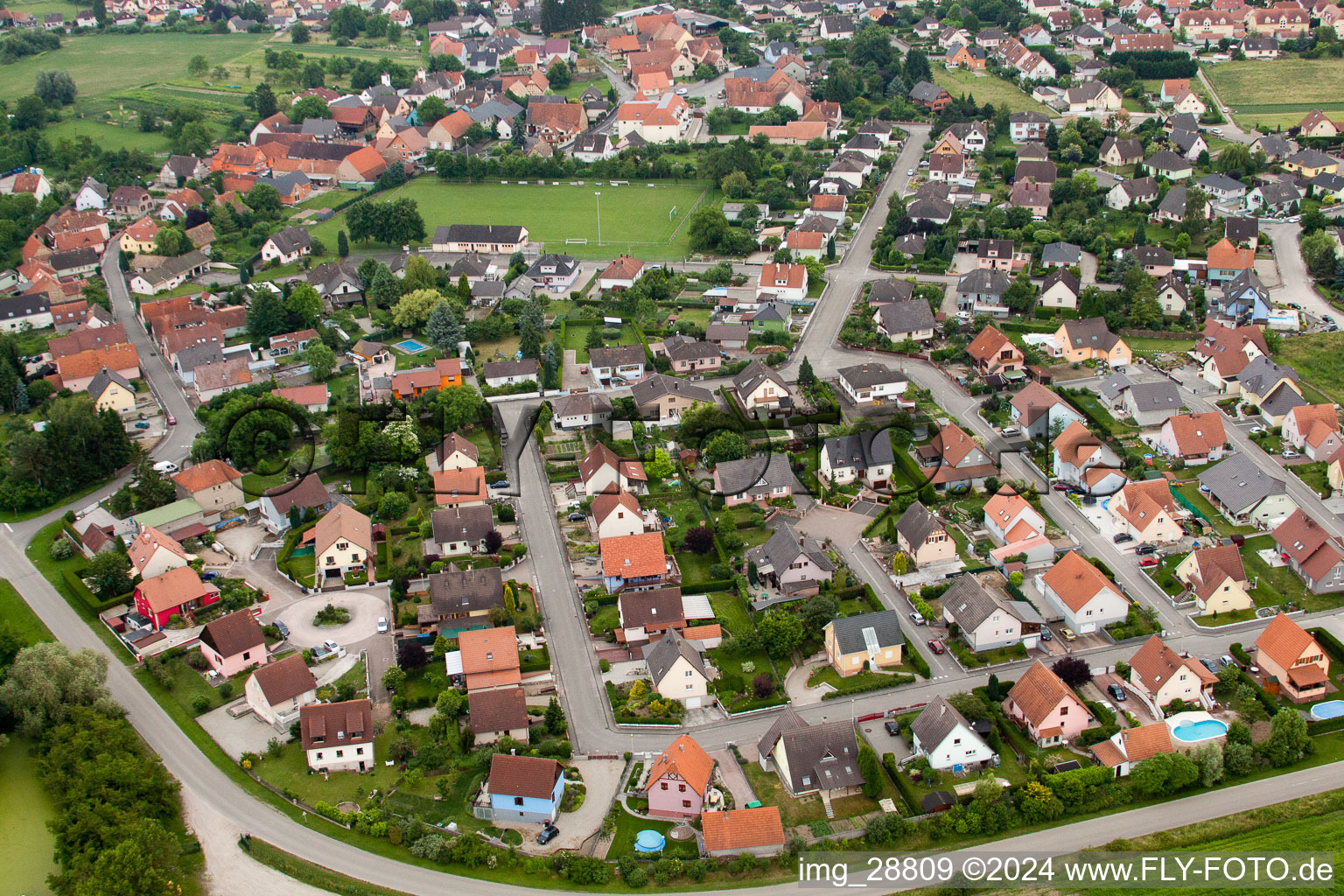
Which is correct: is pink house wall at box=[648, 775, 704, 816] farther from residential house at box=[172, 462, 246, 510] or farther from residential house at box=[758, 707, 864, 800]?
A: residential house at box=[172, 462, 246, 510]

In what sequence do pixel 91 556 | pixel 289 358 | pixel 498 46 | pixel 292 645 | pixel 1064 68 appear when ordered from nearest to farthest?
pixel 292 645, pixel 91 556, pixel 289 358, pixel 1064 68, pixel 498 46

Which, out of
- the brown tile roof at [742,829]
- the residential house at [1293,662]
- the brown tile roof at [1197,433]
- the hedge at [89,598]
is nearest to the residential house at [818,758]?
the brown tile roof at [742,829]

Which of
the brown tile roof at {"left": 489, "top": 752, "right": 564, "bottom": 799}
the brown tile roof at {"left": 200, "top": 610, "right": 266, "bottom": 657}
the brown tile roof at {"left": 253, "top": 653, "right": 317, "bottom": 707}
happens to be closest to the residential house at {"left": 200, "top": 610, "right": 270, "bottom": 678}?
the brown tile roof at {"left": 200, "top": 610, "right": 266, "bottom": 657}

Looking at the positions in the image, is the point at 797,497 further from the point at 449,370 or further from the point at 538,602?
the point at 449,370

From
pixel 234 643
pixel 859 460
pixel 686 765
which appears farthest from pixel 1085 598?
pixel 234 643

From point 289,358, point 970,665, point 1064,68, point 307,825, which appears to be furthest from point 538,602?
point 1064,68

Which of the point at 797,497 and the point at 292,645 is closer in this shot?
the point at 292,645

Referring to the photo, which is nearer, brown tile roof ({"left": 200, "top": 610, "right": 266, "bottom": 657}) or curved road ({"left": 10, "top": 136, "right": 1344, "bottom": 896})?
curved road ({"left": 10, "top": 136, "right": 1344, "bottom": 896})
